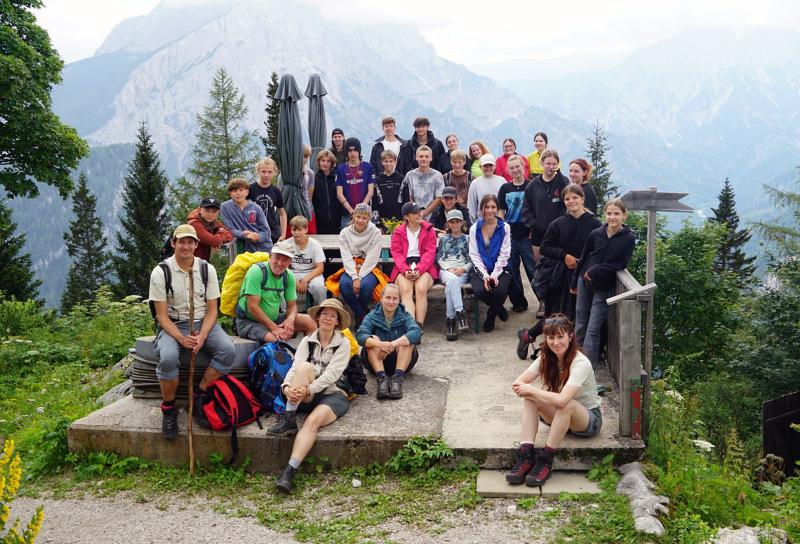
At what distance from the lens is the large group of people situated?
20.2 feet

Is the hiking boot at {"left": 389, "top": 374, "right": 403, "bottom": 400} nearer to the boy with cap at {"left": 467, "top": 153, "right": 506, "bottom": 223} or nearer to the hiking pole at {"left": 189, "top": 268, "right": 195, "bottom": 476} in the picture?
the hiking pole at {"left": 189, "top": 268, "right": 195, "bottom": 476}

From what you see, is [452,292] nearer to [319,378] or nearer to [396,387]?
[396,387]

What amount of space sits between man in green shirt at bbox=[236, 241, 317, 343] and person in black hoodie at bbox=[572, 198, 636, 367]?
3.04 meters

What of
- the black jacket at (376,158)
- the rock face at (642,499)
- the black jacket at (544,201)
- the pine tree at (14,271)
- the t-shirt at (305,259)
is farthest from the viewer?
the pine tree at (14,271)

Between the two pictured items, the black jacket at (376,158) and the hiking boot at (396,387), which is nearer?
the hiking boot at (396,387)

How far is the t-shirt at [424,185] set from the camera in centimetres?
1052

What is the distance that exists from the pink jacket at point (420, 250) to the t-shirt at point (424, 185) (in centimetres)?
142

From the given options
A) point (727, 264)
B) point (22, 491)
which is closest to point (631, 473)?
point (22, 491)

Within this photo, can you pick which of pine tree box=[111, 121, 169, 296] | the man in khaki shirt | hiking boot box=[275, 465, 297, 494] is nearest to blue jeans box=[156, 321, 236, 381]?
the man in khaki shirt

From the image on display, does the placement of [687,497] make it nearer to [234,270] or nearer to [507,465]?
[507,465]

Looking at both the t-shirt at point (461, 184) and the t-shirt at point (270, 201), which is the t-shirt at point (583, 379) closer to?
the t-shirt at point (270, 201)

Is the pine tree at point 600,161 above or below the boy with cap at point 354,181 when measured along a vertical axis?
above

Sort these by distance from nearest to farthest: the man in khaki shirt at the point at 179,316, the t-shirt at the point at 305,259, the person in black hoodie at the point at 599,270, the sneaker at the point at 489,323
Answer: the man in khaki shirt at the point at 179,316
the person in black hoodie at the point at 599,270
the t-shirt at the point at 305,259
the sneaker at the point at 489,323

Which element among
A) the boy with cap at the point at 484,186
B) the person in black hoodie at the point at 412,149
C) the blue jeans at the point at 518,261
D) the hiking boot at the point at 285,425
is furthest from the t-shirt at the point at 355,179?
the hiking boot at the point at 285,425
